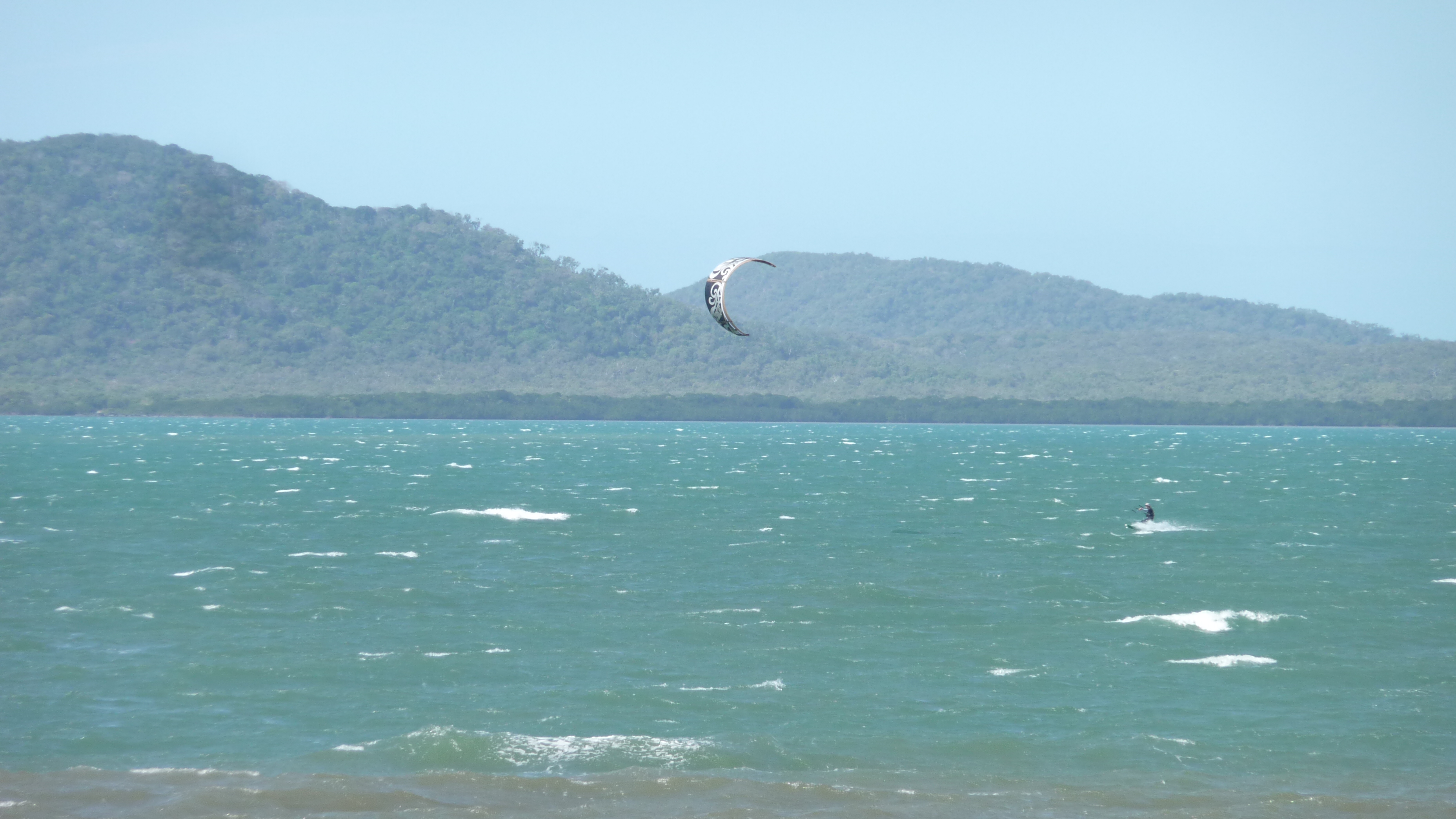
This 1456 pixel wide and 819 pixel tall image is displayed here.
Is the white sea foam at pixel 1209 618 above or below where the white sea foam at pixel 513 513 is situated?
above

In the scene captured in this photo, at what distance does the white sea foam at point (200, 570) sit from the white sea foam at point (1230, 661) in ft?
95.8

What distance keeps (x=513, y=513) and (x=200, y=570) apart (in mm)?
20838

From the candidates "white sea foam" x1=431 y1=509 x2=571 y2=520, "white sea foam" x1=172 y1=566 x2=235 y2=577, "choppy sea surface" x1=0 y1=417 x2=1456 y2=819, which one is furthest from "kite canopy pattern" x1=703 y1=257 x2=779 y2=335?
"white sea foam" x1=431 y1=509 x2=571 y2=520

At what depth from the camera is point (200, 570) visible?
154ft

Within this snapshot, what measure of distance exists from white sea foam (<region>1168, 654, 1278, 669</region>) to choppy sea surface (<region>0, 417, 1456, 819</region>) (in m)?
0.25

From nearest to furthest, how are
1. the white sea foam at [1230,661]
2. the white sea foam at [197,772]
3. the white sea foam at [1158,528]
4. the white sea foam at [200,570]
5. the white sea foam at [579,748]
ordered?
the white sea foam at [197,772]
the white sea foam at [579,748]
the white sea foam at [1230,661]
the white sea foam at [200,570]
the white sea foam at [1158,528]

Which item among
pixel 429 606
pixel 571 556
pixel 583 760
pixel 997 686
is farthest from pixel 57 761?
pixel 571 556

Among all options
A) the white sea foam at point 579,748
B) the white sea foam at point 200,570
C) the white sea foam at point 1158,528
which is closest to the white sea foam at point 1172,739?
the white sea foam at point 579,748

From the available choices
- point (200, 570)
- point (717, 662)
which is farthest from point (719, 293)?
point (200, 570)

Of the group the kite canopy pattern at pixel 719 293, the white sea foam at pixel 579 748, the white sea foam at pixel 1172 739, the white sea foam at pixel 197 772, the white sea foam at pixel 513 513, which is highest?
the kite canopy pattern at pixel 719 293

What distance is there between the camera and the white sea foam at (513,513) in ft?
212

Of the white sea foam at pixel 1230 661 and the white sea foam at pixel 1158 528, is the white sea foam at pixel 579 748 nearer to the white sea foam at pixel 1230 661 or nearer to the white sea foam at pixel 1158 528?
the white sea foam at pixel 1230 661

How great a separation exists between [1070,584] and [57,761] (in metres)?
30.0

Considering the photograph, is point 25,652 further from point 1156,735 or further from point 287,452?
point 287,452
